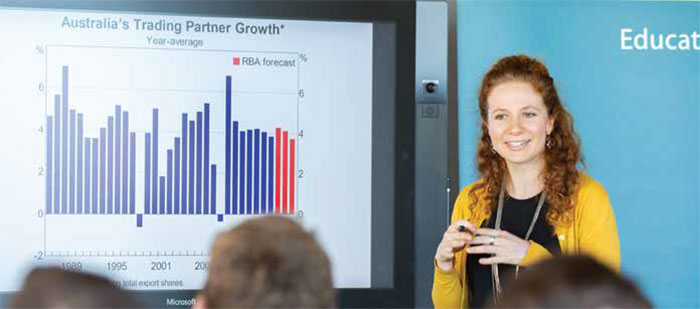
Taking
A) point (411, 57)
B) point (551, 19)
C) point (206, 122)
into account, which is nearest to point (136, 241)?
point (206, 122)

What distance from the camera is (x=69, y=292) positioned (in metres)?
1.12

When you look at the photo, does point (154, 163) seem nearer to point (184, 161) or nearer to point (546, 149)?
point (184, 161)

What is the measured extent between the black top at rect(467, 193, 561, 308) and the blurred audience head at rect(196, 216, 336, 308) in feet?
4.70

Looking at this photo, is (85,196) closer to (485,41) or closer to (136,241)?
(136,241)

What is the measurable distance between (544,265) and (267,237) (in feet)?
1.17

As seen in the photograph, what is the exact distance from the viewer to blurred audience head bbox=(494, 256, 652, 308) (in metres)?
1.08

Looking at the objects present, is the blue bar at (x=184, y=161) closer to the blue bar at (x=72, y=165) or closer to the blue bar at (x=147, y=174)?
the blue bar at (x=147, y=174)

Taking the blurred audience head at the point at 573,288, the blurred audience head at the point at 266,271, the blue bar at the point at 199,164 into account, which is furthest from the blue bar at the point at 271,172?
the blurred audience head at the point at 573,288

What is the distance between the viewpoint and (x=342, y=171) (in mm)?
2939

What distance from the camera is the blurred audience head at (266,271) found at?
1.18m

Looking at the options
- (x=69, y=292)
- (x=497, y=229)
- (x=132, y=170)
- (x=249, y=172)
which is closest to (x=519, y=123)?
(x=497, y=229)

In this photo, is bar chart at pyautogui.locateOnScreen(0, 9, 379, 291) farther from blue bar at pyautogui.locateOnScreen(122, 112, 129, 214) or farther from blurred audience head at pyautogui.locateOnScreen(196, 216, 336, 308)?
blurred audience head at pyautogui.locateOnScreen(196, 216, 336, 308)

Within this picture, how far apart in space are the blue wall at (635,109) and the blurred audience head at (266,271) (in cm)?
192

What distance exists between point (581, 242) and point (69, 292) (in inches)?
68.2
